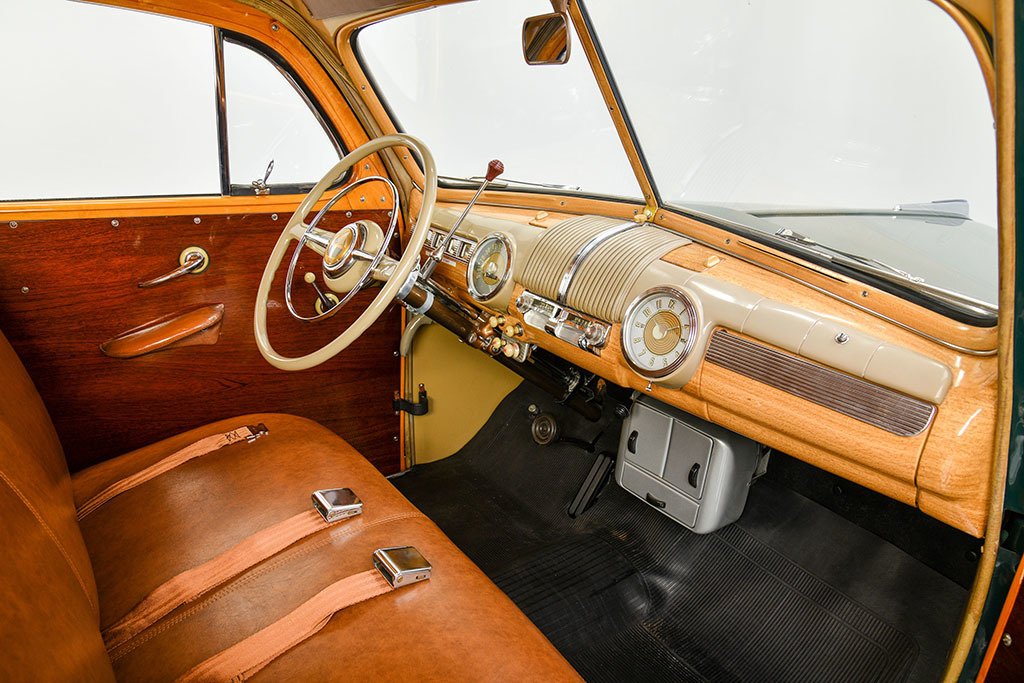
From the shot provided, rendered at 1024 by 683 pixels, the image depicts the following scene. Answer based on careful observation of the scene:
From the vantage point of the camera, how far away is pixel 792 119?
141cm

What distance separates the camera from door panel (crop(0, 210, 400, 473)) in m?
1.84

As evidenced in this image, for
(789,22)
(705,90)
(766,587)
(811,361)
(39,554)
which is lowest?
(766,587)

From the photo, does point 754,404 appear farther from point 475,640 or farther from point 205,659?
point 205,659

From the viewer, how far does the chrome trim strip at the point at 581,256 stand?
5.76ft

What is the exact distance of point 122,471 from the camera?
1604 millimetres

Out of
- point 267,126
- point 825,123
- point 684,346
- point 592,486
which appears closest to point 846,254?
point 825,123

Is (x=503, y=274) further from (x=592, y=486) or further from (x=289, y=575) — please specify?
(x=289, y=575)

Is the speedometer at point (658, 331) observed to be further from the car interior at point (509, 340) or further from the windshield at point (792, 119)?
the windshield at point (792, 119)

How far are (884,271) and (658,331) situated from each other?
48 cm

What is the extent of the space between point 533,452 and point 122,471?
4.58ft

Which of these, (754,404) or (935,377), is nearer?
(935,377)

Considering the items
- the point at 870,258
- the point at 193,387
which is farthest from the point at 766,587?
the point at 193,387

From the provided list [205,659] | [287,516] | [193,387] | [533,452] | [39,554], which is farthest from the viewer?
[533,452]

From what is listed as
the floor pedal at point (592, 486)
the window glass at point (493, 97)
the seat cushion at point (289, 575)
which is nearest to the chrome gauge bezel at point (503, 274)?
the window glass at point (493, 97)
